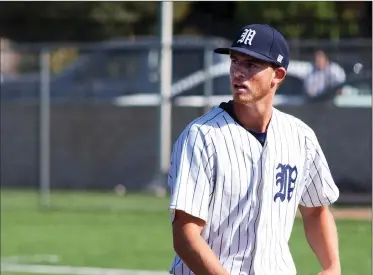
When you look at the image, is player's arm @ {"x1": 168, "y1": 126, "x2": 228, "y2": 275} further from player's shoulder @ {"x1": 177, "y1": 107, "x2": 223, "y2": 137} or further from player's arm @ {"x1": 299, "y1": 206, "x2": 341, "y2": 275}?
player's arm @ {"x1": 299, "y1": 206, "x2": 341, "y2": 275}

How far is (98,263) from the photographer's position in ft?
37.2

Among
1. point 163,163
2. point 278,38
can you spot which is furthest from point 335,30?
point 278,38

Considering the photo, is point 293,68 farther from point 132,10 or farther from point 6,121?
point 132,10

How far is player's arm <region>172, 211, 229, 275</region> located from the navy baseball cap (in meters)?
0.74

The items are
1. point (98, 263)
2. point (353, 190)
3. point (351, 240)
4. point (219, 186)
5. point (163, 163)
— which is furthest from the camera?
point (163, 163)

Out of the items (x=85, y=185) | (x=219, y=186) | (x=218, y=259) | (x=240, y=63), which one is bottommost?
(x=85, y=185)

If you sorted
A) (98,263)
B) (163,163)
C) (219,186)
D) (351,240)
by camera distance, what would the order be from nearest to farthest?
(219,186), (98,263), (351,240), (163,163)

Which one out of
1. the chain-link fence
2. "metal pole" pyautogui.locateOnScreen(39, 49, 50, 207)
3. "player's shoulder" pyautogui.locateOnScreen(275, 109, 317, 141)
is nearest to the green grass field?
"metal pole" pyautogui.locateOnScreen(39, 49, 50, 207)

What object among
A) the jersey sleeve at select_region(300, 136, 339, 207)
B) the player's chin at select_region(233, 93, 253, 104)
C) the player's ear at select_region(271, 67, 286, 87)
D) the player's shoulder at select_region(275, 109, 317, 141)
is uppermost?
the player's ear at select_region(271, 67, 286, 87)

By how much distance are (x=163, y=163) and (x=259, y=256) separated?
12.7 m

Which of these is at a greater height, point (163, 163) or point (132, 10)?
point (132, 10)

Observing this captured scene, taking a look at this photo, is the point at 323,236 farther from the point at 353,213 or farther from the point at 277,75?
the point at 353,213

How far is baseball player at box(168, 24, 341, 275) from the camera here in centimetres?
473

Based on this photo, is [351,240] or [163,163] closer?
[351,240]
